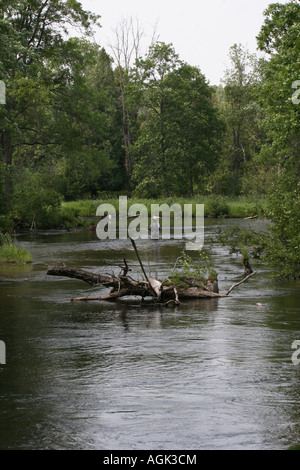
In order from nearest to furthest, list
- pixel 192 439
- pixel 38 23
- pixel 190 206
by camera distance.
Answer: pixel 192 439, pixel 38 23, pixel 190 206

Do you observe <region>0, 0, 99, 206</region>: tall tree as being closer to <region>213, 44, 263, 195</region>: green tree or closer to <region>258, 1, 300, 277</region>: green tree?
<region>258, 1, 300, 277</region>: green tree

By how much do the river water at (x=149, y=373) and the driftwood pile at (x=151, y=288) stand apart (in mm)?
286

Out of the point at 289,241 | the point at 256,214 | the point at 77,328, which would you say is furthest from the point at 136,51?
the point at 77,328

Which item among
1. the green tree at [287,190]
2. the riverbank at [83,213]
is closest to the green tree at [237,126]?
the riverbank at [83,213]

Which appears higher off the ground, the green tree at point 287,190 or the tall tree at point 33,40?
the tall tree at point 33,40

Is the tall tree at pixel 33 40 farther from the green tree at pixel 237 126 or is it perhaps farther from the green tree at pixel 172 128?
the green tree at pixel 237 126

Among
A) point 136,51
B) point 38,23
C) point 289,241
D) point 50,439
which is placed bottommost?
point 50,439

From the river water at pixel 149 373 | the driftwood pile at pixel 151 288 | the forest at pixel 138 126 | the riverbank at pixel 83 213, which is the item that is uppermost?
the forest at pixel 138 126

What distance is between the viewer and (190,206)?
55.9m

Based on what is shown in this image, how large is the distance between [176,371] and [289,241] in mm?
8926

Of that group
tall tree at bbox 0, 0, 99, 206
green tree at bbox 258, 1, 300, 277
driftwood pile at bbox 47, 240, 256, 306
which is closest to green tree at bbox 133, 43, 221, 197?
tall tree at bbox 0, 0, 99, 206

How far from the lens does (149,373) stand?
31.7 feet

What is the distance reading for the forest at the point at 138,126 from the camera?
2316 centimetres

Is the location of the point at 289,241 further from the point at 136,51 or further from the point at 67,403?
the point at 136,51
